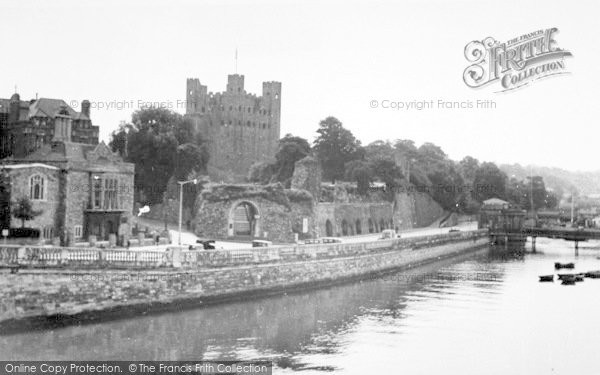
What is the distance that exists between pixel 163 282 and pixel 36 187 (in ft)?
38.9

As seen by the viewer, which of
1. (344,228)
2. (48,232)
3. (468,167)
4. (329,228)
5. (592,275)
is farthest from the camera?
(468,167)

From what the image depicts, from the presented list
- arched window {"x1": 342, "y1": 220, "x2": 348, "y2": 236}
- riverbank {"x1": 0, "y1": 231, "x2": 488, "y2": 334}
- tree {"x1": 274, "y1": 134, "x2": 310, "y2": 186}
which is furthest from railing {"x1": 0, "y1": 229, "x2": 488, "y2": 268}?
tree {"x1": 274, "y1": 134, "x2": 310, "y2": 186}

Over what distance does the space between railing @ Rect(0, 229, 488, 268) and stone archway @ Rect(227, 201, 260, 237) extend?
29.5 feet

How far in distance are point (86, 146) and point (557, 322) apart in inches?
1027

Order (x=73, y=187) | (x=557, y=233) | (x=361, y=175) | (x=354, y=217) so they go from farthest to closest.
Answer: (x=361, y=175), (x=557, y=233), (x=354, y=217), (x=73, y=187)

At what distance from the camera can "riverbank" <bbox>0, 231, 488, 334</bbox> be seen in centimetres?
2653

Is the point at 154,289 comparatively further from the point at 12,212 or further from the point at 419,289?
the point at 419,289

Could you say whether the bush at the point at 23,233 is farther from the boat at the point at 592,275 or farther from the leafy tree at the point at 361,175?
the leafy tree at the point at 361,175

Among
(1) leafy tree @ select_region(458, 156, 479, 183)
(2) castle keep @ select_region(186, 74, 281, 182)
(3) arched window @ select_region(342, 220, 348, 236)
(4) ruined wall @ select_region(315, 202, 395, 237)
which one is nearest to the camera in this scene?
(4) ruined wall @ select_region(315, 202, 395, 237)

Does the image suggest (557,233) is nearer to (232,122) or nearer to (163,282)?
(232,122)

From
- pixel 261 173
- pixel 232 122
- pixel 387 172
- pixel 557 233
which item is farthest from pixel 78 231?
pixel 232 122

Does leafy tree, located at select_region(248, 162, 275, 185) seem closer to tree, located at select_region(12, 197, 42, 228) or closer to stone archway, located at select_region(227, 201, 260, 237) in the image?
stone archway, located at select_region(227, 201, 260, 237)

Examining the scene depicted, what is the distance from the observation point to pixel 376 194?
7606 centimetres

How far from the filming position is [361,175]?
7594 cm
